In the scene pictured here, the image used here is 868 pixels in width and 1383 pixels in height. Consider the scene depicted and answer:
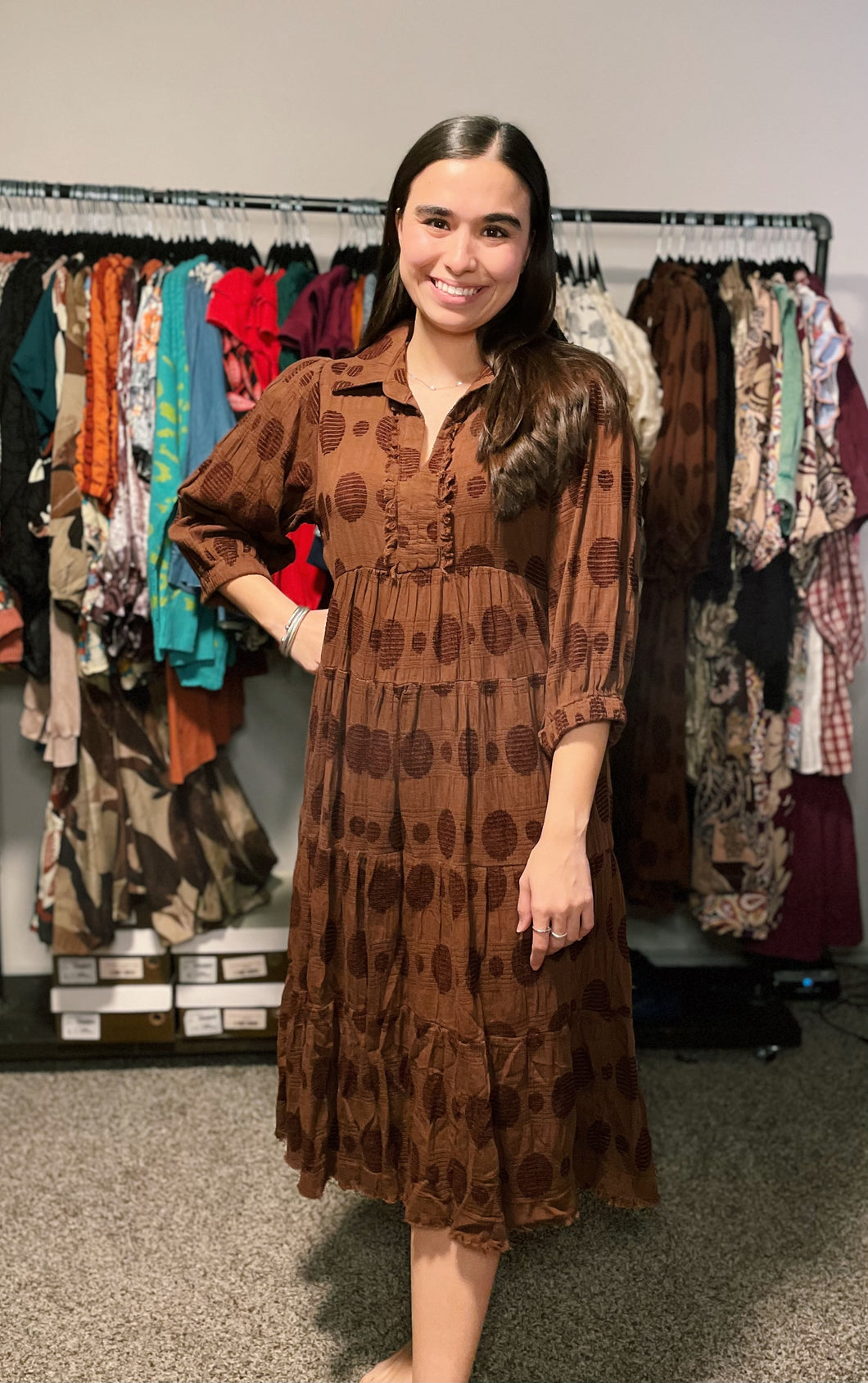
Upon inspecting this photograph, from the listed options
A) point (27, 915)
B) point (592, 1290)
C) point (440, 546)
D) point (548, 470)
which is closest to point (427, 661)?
point (440, 546)

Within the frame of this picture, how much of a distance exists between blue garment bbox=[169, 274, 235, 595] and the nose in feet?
2.78

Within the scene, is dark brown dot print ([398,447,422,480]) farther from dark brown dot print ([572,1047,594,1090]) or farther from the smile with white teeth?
dark brown dot print ([572,1047,594,1090])

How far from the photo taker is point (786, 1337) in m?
1.53

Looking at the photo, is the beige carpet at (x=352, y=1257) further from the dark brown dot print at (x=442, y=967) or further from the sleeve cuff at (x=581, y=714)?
the sleeve cuff at (x=581, y=714)

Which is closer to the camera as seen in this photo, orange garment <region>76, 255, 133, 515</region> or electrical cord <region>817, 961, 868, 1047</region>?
orange garment <region>76, 255, 133, 515</region>

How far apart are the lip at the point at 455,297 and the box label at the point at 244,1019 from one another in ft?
5.07

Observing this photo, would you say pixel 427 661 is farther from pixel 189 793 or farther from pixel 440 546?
pixel 189 793

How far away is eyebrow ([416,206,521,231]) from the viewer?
117 centimetres

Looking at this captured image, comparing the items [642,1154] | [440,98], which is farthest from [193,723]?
[440,98]

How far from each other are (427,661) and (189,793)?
114cm

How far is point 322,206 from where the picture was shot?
2057 mm

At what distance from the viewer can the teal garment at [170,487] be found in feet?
6.39

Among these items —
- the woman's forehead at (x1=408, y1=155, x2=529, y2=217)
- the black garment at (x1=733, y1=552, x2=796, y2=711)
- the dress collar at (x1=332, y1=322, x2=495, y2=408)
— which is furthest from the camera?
the black garment at (x1=733, y1=552, x2=796, y2=711)

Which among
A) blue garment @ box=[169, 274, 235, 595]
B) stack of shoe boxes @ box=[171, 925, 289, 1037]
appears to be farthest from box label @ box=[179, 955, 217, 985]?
blue garment @ box=[169, 274, 235, 595]
